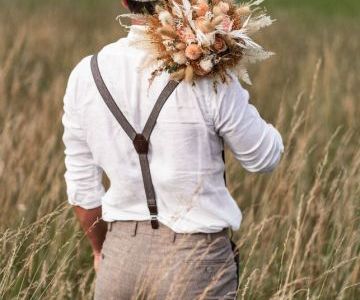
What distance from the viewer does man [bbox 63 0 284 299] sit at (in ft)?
7.77

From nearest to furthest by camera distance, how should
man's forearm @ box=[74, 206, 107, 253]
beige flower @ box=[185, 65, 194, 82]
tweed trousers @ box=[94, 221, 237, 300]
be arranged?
beige flower @ box=[185, 65, 194, 82], tweed trousers @ box=[94, 221, 237, 300], man's forearm @ box=[74, 206, 107, 253]

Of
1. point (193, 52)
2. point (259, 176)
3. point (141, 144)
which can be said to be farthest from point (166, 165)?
point (259, 176)

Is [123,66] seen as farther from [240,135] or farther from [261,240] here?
[261,240]

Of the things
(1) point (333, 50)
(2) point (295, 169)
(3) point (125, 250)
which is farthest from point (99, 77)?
(1) point (333, 50)

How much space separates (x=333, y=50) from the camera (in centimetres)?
827

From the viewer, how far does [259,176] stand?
487cm

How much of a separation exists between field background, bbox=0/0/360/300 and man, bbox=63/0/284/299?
0.26 meters

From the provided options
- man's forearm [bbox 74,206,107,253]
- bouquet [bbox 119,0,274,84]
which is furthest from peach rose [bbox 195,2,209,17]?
man's forearm [bbox 74,206,107,253]

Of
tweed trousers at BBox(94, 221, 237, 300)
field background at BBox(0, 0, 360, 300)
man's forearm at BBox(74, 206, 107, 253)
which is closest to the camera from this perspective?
tweed trousers at BBox(94, 221, 237, 300)

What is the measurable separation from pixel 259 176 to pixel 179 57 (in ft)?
8.46

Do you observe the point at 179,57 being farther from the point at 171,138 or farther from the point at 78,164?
the point at 78,164

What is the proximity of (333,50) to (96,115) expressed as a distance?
608 cm

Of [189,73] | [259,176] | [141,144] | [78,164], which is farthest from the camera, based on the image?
[259,176]

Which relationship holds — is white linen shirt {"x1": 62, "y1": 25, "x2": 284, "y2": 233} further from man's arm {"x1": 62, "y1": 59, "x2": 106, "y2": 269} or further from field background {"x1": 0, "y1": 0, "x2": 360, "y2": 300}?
field background {"x1": 0, "y1": 0, "x2": 360, "y2": 300}
